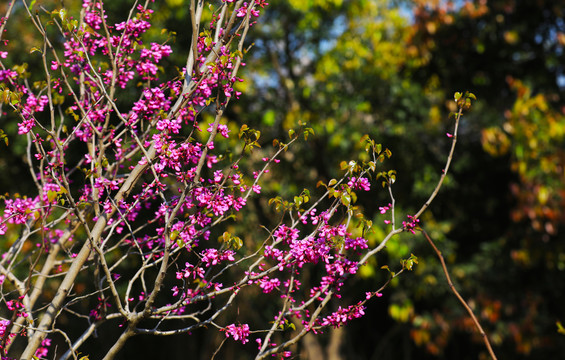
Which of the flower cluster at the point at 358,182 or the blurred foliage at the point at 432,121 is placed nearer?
the flower cluster at the point at 358,182

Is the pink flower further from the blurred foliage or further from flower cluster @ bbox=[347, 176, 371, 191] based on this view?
the blurred foliage

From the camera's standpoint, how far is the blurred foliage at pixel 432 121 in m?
A: 8.33

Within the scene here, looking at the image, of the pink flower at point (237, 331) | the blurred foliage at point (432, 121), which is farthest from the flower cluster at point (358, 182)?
the blurred foliage at point (432, 121)

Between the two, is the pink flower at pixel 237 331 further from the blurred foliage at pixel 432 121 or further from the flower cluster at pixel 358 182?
the blurred foliage at pixel 432 121

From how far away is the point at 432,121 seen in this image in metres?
8.81

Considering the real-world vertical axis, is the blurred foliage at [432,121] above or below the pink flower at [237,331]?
above

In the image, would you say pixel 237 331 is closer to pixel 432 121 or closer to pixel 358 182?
pixel 358 182

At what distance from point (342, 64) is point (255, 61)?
1.42 meters

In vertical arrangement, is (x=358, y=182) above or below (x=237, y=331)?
above

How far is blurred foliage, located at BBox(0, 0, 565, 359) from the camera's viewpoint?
27.3 feet

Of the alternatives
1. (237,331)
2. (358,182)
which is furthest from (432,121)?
(237,331)

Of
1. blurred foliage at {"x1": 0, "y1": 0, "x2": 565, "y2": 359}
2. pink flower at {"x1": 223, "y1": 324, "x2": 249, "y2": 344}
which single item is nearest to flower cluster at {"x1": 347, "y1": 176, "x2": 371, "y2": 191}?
pink flower at {"x1": 223, "y1": 324, "x2": 249, "y2": 344}

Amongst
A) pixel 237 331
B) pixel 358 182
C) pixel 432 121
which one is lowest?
pixel 237 331

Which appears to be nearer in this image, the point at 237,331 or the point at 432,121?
the point at 237,331
